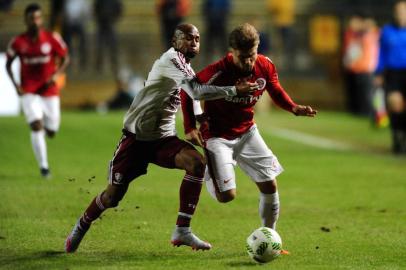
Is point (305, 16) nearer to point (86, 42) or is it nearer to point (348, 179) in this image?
point (86, 42)

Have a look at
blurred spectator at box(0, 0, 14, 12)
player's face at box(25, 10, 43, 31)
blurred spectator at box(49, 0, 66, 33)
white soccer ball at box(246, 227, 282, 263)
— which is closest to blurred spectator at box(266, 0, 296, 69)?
blurred spectator at box(49, 0, 66, 33)

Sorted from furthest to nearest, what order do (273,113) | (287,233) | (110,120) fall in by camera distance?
(273,113), (110,120), (287,233)

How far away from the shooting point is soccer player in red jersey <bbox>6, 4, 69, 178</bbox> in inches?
602

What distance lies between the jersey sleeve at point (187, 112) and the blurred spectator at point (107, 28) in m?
20.2

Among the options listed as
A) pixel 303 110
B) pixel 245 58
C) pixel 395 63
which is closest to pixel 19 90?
pixel 303 110

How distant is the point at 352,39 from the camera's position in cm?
2955

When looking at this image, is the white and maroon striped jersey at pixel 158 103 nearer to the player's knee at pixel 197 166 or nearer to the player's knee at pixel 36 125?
the player's knee at pixel 197 166

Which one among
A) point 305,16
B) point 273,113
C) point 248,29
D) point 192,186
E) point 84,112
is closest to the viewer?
point 248,29

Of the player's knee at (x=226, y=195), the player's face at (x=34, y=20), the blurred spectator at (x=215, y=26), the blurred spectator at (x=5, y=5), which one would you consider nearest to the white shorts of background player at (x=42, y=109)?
the player's face at (x=34, y=20)

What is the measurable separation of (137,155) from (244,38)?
147cm

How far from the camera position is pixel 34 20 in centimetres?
1534

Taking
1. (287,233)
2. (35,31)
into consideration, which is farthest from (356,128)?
(287,233)

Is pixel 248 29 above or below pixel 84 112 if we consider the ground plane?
above

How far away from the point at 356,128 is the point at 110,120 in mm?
5916
